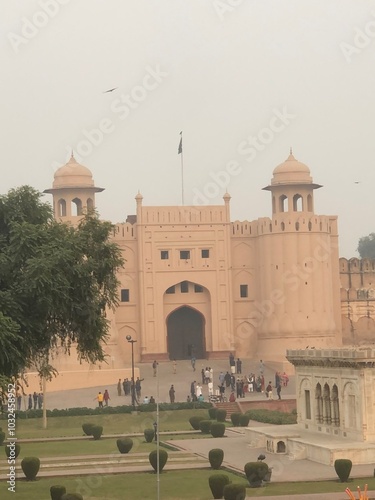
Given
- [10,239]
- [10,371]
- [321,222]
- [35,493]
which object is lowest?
[35,493]

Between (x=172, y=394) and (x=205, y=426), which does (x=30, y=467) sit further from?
(x=172, y=394)

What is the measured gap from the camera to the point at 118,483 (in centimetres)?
2350

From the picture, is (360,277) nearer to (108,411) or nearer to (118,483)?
(108,411)

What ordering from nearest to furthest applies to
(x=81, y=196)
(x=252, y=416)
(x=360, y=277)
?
(x=252, y=416)
(x=81, y=196)
(x=360, y=277)

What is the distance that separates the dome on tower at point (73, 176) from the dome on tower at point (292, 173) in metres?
6.93

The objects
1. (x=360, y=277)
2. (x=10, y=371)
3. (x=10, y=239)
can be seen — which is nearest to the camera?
(x=10, y=371)

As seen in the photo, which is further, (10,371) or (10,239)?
(10,239)

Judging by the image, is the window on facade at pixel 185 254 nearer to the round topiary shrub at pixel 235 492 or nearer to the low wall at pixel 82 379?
the low wall at pixel 82 379

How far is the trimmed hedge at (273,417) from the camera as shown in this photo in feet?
109

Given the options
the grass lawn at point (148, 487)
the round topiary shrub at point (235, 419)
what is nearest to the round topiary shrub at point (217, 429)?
the round topiary shrub at point (235, 419)

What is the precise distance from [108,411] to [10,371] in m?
15.1

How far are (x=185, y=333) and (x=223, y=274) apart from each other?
2.73 m

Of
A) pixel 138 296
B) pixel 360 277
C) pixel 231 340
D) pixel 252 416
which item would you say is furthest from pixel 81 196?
pixel 252 416

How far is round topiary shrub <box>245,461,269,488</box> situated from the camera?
890 inches
